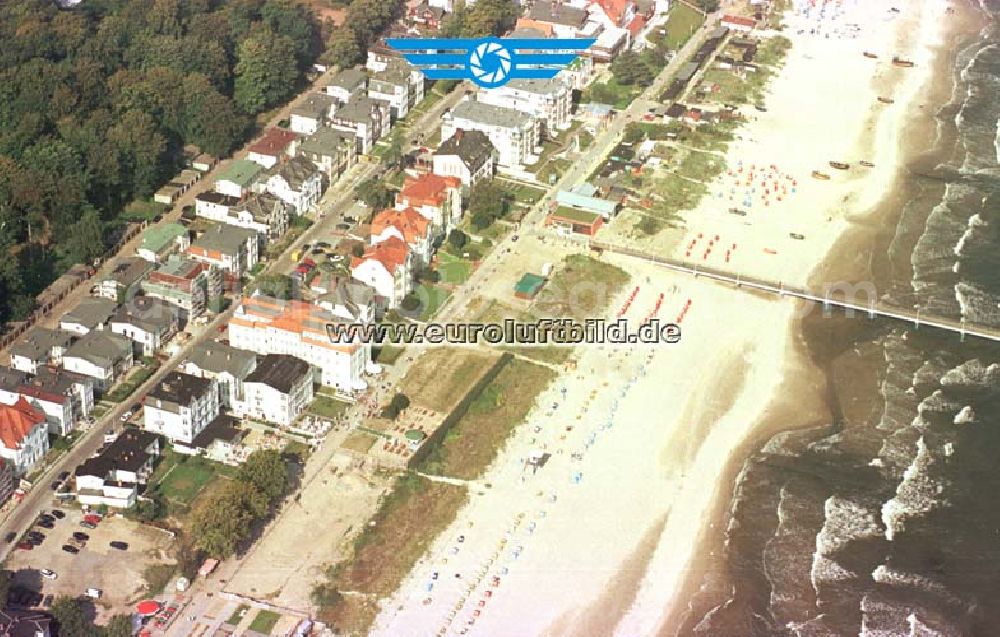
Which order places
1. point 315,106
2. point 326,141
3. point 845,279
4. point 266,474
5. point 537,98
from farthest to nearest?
point 537,98, point 315,106, point 326,141, point 845,279, point 266,474

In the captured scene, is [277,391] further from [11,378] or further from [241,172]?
[241,172]

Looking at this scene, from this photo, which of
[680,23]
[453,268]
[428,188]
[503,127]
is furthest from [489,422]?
[680,23]

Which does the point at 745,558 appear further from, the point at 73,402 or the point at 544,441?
the point at 73,402

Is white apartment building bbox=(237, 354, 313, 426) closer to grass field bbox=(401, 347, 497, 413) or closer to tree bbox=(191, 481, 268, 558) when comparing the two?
grass field bbox=(401, 347, 497, 413)

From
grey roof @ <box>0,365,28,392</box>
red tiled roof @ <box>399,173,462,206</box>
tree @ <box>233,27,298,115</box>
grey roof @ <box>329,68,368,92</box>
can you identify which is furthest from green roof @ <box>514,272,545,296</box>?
tree @ <box>233,27,298,115</box>

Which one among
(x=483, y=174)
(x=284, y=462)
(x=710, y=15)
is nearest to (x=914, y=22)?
(x=710, y=15)

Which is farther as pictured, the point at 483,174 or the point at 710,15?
the point at 710,15
